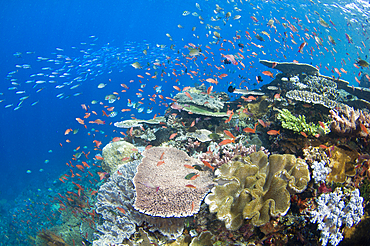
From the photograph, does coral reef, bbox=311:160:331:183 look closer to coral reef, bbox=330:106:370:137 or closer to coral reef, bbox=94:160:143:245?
coral reef, bbox=330:106:370:137

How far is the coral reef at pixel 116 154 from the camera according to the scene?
6.65 m

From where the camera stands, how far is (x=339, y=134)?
12.9ft

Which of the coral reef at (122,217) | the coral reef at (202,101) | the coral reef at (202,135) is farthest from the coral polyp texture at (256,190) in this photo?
the coral reef at (202,101)

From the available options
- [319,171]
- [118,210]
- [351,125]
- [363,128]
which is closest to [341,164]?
[319,171]

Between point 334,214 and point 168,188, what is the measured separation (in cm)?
289

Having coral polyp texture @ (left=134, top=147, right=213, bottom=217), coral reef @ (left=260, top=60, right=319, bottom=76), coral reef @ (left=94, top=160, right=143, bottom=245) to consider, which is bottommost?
coral reef @ (left=94, top=160, right=143, bottom=245)

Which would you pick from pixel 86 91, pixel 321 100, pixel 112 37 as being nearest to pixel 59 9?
pixel 112 37

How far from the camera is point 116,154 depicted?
265 inches

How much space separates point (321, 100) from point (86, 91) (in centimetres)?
7988

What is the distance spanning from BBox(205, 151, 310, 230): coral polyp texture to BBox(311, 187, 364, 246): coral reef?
374 millimetres

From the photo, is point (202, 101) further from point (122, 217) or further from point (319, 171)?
point (122, 217)

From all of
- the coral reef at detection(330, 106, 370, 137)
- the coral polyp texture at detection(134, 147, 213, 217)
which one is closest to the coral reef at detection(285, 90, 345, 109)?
the coral reef at detection(330, 106, 370, 137)

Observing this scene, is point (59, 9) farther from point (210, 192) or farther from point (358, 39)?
point (358, 39)

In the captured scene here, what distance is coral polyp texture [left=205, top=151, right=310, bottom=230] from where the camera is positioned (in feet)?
8.49
